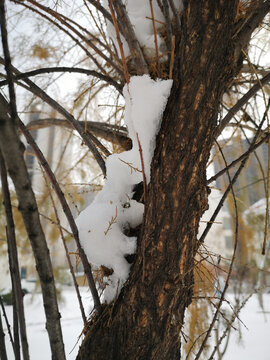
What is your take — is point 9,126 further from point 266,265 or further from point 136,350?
point 266,265

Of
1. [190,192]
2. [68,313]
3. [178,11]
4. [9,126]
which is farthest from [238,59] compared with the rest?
[68,313]

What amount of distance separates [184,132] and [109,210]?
13 centimetres

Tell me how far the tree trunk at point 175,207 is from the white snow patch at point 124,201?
1cm

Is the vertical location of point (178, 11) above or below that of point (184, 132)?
above

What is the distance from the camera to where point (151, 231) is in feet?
0.92

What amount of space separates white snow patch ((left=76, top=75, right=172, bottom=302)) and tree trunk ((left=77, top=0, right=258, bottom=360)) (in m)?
0.01

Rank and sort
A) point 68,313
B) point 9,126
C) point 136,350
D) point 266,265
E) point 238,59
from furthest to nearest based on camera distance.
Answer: point 266,265 → point 68,313 → point 238,59 → point 136,350 → point 9,126

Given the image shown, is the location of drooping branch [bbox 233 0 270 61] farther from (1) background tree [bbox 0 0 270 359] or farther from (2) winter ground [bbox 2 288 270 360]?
(2) winter ground [bbox 2 288 270 360]

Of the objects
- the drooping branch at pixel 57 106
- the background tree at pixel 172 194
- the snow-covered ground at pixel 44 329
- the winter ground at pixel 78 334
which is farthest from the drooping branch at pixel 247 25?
the winter ground at pixel 78 334

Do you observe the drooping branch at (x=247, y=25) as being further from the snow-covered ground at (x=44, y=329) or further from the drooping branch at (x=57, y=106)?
the snow-covered ground at (x=44, y=329)

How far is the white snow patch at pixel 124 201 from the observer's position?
0.31 meters

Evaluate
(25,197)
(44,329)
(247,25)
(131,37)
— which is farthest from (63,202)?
(44,329)

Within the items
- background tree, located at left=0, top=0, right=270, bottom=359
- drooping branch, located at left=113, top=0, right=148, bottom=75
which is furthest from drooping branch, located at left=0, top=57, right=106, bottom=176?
drooping branch, located at left=113, top=0, right=148, bottom=75

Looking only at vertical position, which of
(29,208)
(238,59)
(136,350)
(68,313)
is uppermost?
(238,59)
